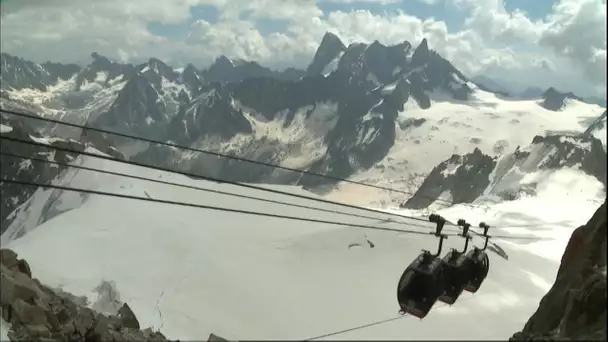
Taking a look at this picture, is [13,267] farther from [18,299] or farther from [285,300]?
[285,300]

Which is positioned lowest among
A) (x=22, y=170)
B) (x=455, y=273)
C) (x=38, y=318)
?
(x=22, y=170)

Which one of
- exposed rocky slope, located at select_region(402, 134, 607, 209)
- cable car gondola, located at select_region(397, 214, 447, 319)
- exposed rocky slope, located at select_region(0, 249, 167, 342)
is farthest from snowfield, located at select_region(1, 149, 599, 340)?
exposed rocky slope, located at select_region(402, 134, 607, 209)

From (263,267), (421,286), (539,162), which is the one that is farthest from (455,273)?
(539,162)

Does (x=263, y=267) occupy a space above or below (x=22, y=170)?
above

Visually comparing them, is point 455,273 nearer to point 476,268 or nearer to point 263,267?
point 476,268

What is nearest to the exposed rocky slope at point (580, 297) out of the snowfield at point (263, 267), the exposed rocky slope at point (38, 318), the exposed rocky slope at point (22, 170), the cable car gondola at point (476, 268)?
the cable car gondola at point (476, 268)

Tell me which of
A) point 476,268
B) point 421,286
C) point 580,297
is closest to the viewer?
point 580,297
